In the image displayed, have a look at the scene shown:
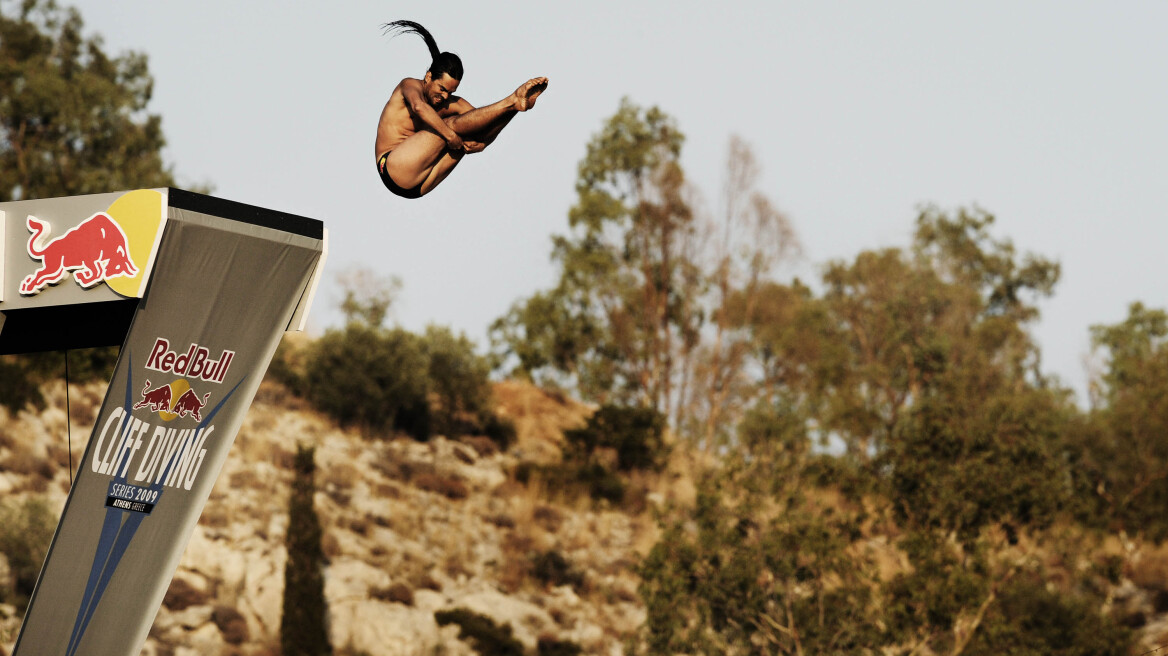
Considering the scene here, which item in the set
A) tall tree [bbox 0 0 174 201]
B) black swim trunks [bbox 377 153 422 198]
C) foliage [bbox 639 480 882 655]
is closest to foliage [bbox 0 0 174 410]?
tall tree [bbox 0 0 174 201]

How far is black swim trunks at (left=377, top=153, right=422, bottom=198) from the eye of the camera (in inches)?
284

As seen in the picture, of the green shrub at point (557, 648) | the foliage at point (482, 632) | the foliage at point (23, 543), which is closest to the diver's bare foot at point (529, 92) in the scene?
the foliage at point (23, 543)

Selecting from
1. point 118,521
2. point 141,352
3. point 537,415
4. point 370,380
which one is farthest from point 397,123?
point 537,415

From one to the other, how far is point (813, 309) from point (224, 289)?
4141 centimetres

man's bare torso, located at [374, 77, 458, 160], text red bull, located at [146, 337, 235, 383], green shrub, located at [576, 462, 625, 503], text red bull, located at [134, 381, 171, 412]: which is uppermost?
green shrub, located at [576, 462, 625, 503]

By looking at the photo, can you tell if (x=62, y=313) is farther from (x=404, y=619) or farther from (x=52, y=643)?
(x=404, y=619)

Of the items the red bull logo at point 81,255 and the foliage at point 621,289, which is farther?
the foliage at point 621,289

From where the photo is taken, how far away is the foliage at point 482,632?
27.6 metres

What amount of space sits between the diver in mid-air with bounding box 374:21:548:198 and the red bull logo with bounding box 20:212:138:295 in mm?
5052

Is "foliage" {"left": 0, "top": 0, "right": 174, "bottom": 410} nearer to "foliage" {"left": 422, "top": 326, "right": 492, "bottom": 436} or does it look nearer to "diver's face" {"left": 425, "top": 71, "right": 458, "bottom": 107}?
"foliage" {"left": 422, "top": 326, "right": 492, "bottom": 436}

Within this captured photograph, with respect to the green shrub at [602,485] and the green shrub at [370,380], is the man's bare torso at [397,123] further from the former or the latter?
the green shrub at [370,380]

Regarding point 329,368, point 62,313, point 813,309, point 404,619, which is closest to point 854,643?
point 404,619

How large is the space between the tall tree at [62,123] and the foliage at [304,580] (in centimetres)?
1465

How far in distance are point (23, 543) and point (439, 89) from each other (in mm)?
22326
